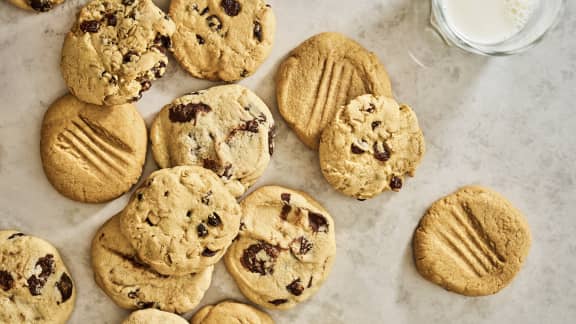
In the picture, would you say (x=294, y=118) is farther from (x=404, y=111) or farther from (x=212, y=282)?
(x=212, y=282)

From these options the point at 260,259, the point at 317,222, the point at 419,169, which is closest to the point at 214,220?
the point at 260,259

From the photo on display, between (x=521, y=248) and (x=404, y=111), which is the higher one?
(x=404, y=111)

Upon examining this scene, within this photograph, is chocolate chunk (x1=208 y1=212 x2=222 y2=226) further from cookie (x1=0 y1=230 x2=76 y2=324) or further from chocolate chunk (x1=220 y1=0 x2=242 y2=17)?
chocolate chunk (x1=220 y1=0 x2=242 y2=17)

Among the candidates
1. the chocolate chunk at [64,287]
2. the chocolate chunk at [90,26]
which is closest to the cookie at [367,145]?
the chocolate chunk at [90,26]

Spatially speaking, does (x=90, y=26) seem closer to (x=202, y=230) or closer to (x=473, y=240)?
(x=202, y=230)

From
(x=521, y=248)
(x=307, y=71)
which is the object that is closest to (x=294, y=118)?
(x=307, y=71)
